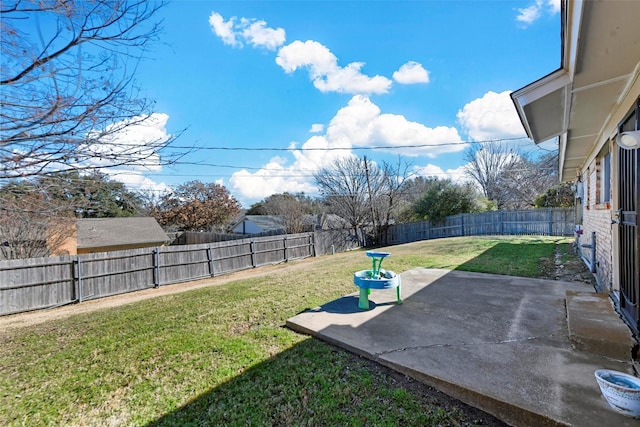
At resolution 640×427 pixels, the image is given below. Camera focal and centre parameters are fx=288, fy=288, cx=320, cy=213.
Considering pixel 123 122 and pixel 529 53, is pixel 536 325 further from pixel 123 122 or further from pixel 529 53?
pixel 529 53

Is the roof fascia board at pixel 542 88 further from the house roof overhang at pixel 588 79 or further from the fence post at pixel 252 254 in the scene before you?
the fence post at pixel 252 254

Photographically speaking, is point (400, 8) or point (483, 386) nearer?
point (483, 386)

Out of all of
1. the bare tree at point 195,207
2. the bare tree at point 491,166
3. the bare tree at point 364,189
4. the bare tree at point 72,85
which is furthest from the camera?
the bare tree at point 195,207

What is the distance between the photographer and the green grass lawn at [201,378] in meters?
2.17

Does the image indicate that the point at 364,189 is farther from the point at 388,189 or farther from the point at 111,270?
the point at 111,270

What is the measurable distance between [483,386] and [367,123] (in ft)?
53.8

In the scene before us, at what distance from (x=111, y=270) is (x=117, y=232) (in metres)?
10.2

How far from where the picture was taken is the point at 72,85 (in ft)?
7.61

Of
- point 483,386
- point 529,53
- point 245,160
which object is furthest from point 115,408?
point 245,160

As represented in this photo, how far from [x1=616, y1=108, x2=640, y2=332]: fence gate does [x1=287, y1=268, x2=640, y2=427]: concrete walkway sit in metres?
0.24

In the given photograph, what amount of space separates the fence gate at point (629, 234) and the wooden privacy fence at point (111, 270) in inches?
446

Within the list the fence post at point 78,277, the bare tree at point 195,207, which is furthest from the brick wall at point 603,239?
the bare tree at point 195,207

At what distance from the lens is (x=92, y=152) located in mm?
2424

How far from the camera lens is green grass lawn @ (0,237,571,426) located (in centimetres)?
217
